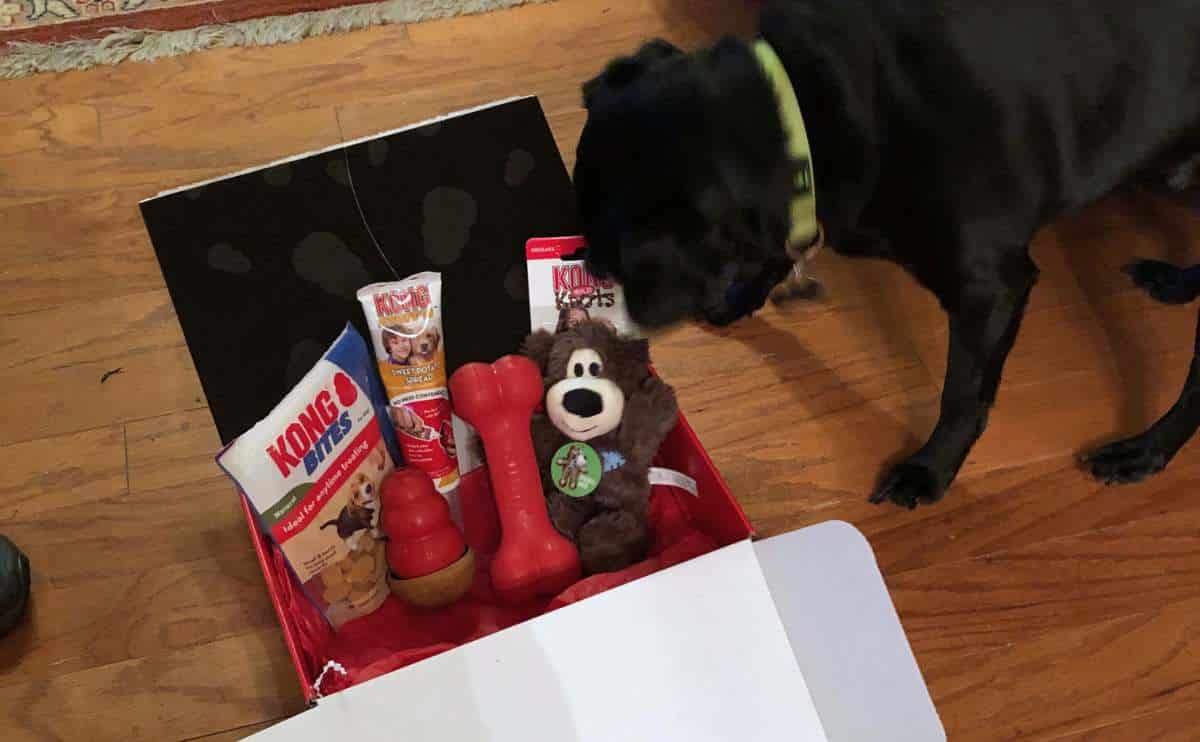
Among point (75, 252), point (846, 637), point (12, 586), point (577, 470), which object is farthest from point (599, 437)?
point (75, 252)

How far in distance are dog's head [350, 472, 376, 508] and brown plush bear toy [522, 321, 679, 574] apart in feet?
0.55

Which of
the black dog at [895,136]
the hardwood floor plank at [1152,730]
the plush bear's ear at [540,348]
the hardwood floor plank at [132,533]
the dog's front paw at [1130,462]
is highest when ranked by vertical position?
the black dog at [895,136]

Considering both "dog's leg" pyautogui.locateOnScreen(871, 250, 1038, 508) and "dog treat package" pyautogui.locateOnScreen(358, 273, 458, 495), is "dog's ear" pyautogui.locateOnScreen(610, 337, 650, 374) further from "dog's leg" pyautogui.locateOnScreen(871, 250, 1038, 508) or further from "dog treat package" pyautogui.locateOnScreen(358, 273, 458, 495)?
"dog's leg" pyautogui.locateOnScreen(871, 250, 1038, 508)

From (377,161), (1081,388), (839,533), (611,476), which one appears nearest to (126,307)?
(377,161)

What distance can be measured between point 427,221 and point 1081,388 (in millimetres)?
817

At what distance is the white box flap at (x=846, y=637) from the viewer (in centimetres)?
81

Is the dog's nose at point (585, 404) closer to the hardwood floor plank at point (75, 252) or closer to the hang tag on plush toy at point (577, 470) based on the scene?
the hang tag on plush toy at point (577, 470)

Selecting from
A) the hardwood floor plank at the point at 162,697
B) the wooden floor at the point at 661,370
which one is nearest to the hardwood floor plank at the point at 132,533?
the wooden floor at the point at 661,370

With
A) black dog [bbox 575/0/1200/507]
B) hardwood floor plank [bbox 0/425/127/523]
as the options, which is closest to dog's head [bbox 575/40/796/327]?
black dog [bbox 575/0/1200/507]

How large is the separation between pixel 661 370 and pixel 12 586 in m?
0.73

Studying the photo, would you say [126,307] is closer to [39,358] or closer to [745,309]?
[39,358]

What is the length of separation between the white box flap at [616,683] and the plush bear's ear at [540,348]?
257 millimetres

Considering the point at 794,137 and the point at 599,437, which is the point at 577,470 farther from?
the point at 794,137

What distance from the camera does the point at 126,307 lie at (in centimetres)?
125
